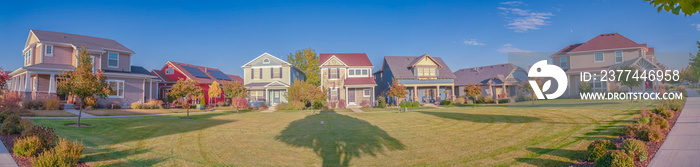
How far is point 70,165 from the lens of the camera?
6.70 meters

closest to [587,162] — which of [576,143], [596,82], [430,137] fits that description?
[576,143]

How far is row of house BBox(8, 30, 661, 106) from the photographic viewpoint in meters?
24.5

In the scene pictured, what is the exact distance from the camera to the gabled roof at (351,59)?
1410 inches

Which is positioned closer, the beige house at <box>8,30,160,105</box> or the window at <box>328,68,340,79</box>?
the beige house at <box>8,30,160,105</box>

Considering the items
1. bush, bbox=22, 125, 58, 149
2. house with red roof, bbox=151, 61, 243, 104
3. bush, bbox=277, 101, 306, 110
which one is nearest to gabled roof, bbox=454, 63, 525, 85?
bush, bbox=277, 101, 306, 110

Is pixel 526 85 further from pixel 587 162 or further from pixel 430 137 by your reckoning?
pixel 587 162

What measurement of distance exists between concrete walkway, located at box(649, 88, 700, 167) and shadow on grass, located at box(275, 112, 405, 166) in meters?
6.17

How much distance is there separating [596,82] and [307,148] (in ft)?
82.1

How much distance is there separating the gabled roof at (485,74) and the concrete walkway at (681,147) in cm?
2956

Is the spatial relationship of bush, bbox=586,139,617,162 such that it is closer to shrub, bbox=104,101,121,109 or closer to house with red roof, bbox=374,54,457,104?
house with red roof, bbox=374,54,457,104

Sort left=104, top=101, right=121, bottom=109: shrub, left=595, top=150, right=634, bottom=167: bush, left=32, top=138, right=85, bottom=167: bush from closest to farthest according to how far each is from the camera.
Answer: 1. left=595, top=150, right=634, bottom=167: bush
2. left=32, top=138, right=85, bottom=167: bush
3. left=104, top=101, right=121, bottom=109: shrub

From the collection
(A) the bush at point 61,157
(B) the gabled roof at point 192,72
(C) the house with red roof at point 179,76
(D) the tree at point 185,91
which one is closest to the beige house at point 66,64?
(C) the house with red roof at point 179,76

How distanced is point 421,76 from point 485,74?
11.8 meters

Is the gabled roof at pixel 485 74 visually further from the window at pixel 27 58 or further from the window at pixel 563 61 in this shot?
the window at pixel 27 58
